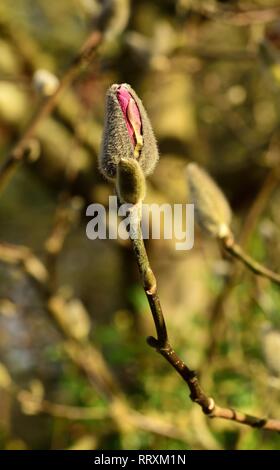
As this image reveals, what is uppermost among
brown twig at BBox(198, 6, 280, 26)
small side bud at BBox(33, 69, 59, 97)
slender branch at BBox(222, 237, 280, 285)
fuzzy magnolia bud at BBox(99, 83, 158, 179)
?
brown twig at BBox(198, 6, 280, 26)

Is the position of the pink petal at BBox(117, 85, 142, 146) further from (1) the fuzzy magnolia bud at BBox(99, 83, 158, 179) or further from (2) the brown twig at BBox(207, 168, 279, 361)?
(2) the brown twig at BBox(207, 168, 279, 361)

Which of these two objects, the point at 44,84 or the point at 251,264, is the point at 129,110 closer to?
the point at 251,264

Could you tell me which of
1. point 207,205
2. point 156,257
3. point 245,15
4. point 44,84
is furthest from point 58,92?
point 156,257

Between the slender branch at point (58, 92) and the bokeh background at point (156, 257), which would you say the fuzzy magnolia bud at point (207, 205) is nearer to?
the bokeh background at point (156, 257)

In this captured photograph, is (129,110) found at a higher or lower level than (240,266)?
lower

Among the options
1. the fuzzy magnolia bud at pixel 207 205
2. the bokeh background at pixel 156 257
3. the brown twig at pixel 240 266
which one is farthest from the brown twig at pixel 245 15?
the fuzzy magnolia bud at pixel 207 205

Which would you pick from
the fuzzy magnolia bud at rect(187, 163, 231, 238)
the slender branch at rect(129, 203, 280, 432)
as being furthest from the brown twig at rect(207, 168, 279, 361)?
the slender branch at rect(129, 203, 280, 432)
